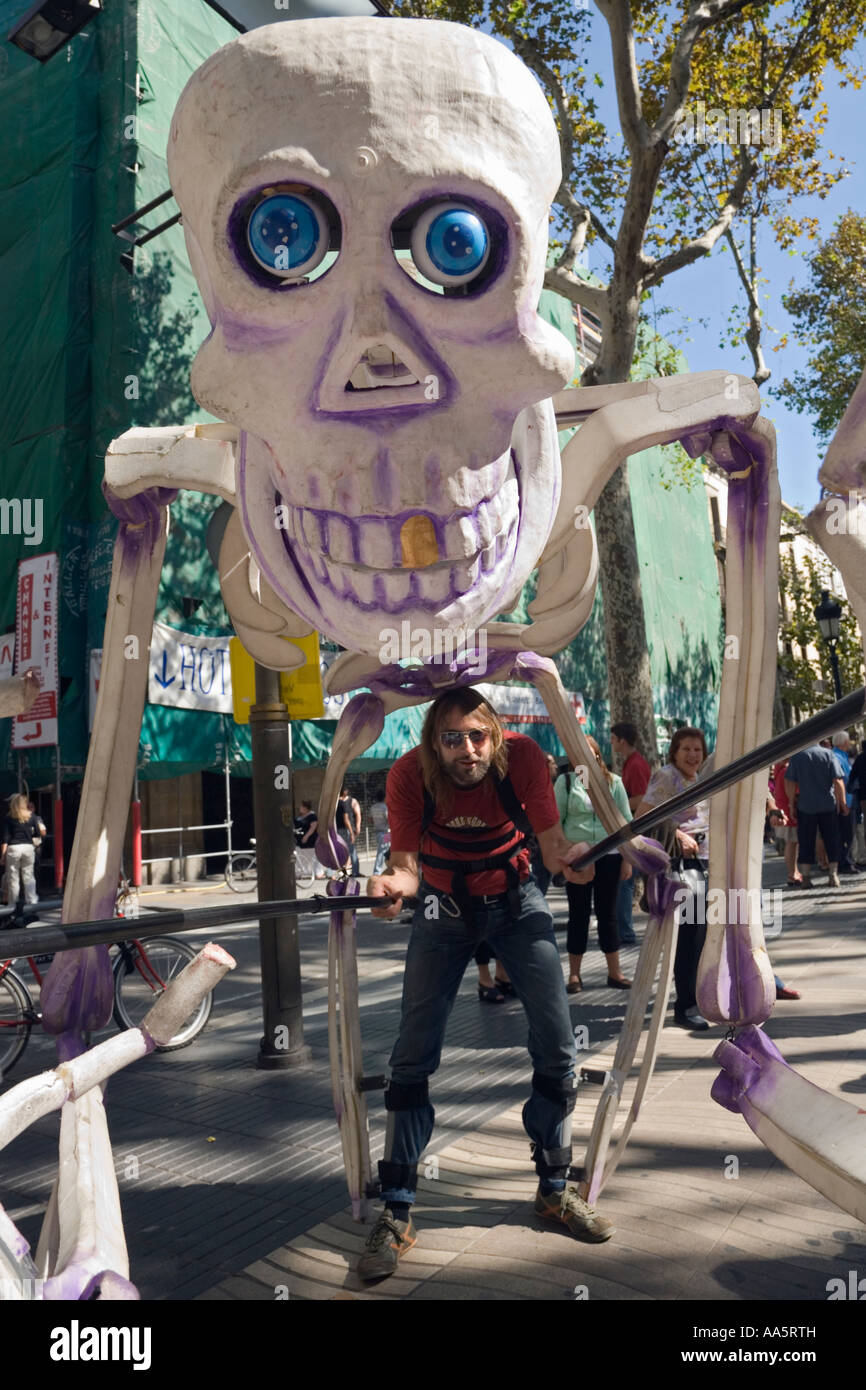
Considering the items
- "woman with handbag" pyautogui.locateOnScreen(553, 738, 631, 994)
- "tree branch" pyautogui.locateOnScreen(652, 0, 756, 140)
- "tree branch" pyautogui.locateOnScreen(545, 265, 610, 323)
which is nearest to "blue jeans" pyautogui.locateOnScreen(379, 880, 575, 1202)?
"woman with handbag" pyautogui.locateOnScreen(553, 738, 631, 994)

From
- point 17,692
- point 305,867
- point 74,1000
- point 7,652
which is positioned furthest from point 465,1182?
point 7,652

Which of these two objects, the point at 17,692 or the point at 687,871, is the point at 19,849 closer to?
the point at 687,871

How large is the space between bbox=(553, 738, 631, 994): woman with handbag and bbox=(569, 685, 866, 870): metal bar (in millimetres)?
3905

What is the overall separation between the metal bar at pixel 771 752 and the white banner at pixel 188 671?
9.80m

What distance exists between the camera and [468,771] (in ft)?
8.15

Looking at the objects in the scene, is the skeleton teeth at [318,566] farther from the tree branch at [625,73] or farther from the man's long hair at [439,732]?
the tree branch at [625,73]

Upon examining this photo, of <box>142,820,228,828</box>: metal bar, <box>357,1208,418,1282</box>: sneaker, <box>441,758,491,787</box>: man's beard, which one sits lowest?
<box>357,1208,418,1282</box>: sneaker

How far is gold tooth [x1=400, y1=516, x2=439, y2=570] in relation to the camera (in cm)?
125

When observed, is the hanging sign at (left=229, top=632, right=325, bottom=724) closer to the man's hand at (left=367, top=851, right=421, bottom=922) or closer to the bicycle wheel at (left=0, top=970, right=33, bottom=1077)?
the bicycle wheel at (left=0, top=970, right=33, bottom=1077)

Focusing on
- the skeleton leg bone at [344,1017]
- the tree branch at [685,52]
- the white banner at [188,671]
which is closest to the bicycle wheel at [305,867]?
the white banner at [188,671]

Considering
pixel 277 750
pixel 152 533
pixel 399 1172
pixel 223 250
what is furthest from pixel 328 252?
pixel 277 750

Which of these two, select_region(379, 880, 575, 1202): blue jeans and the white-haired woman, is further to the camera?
the white-haired woman

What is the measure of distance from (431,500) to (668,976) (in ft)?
5.32
